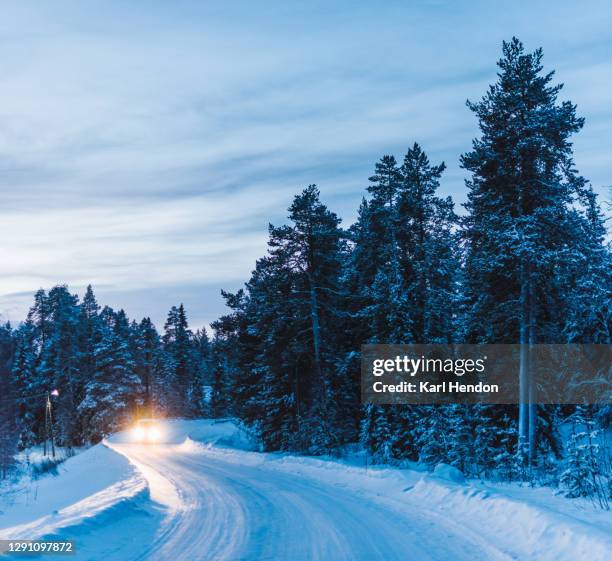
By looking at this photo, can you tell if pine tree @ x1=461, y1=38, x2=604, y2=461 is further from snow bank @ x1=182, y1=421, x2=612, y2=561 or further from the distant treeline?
the distant treeline

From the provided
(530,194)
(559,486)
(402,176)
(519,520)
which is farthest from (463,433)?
(402,176)

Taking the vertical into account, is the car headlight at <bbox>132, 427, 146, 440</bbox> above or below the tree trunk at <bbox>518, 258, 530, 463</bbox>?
below

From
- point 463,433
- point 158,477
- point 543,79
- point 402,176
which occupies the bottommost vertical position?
point 158,477

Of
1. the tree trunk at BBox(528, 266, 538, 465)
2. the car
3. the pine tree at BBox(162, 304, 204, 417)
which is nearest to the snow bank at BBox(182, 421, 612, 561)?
the tree trunk at BBox(528, 266, 538, 465)

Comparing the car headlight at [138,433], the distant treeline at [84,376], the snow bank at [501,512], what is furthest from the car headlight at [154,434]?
the snow bank at [501,512]

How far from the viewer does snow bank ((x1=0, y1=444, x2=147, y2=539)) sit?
12086 millimetres

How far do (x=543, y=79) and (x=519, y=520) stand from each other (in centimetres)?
1872

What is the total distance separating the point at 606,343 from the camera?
24.8 m

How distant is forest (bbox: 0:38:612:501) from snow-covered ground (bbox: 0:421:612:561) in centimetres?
274

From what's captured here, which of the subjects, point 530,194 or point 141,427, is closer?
point 530,194

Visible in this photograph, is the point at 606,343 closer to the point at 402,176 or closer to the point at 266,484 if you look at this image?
the point at 402,176

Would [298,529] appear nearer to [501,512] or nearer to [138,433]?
[501,512]

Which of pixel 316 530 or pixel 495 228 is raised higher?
pixel 495 228

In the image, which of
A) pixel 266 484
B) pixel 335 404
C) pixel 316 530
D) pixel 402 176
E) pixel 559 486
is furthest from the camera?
pixel 335 404
